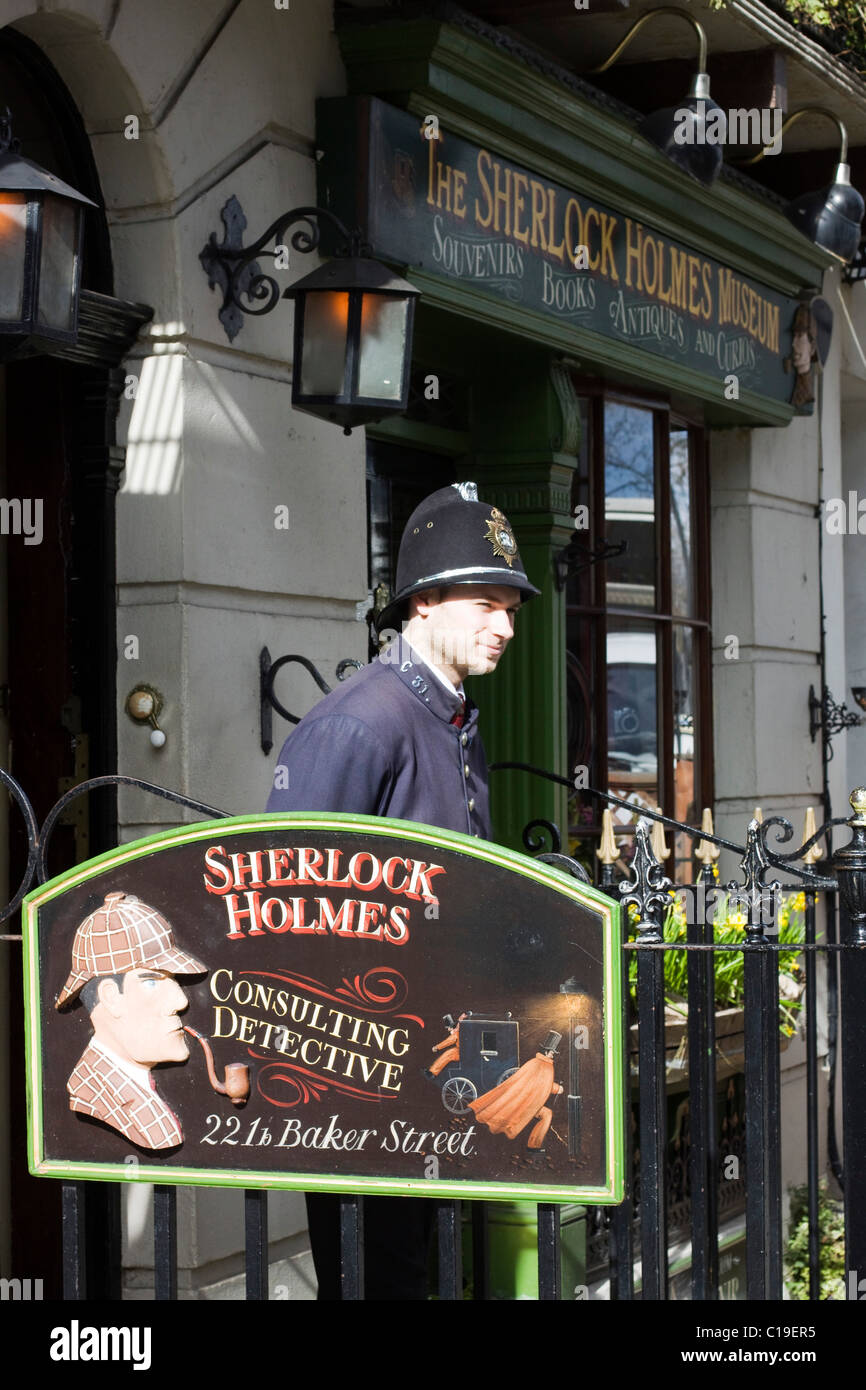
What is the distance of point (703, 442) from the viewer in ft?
25.7

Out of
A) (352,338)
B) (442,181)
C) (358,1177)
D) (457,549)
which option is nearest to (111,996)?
(358,1177)

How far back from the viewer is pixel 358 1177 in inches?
108

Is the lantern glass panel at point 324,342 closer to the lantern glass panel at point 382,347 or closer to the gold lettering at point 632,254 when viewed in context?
the lantern glass panel at point 382,347

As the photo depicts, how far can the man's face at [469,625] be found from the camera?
3.41m

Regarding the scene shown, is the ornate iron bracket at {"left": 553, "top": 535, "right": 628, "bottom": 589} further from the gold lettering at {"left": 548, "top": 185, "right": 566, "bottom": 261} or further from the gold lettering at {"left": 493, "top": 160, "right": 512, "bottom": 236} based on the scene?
the gold lettering at {"left": 493, "top": 160, "right": 512, "bottom": 236}

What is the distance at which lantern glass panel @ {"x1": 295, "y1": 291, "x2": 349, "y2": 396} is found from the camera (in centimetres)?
450

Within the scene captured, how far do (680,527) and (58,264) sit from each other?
4.45 meters

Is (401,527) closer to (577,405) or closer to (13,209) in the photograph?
(577,405)

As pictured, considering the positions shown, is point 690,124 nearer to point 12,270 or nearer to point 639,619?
point 639,619

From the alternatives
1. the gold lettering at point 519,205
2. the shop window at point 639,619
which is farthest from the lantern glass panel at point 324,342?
the shop window at point 639,619

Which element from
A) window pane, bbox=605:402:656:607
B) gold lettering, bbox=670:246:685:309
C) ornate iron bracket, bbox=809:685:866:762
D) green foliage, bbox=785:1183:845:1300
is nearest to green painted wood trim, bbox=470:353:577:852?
window pane, bbox=605:402:656:607

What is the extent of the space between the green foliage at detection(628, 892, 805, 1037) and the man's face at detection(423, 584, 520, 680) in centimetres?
254

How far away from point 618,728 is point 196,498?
2.96 meters

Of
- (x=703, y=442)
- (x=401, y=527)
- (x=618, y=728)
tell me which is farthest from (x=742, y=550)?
(x=401, y=527)
